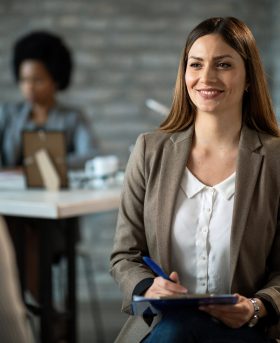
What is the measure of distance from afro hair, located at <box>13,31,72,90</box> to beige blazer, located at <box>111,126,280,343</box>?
218cm

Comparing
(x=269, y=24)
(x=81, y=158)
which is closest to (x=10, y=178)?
(x=81, y=158)

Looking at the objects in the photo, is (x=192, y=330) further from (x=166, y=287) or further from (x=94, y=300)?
(x=94, y=300)

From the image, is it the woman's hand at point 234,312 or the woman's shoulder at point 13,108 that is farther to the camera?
the woman's shoulder at point 13,108

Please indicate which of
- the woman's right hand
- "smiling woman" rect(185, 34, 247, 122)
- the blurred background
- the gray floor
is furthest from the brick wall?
the woman's right hand

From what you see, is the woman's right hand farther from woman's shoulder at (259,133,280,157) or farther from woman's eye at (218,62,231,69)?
woman's eye at (218,62,231,69)

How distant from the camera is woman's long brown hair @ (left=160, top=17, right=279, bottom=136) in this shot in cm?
179

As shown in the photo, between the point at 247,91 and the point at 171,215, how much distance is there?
14.3 inches

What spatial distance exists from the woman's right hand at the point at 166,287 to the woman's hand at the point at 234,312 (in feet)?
0.24

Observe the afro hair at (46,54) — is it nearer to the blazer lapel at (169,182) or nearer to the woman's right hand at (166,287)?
the blazer lapel at (169,182)

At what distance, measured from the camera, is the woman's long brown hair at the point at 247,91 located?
1792 millimetres

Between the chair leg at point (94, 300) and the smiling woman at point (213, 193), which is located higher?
the smiling woman at point (213, 193)

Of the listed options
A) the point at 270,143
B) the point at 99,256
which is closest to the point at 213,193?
the point at 270,143

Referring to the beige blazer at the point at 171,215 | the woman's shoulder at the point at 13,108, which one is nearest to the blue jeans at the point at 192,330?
the beige blazer at the point at 171,215

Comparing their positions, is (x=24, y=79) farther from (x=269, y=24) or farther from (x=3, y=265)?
(x=3, y=265)
